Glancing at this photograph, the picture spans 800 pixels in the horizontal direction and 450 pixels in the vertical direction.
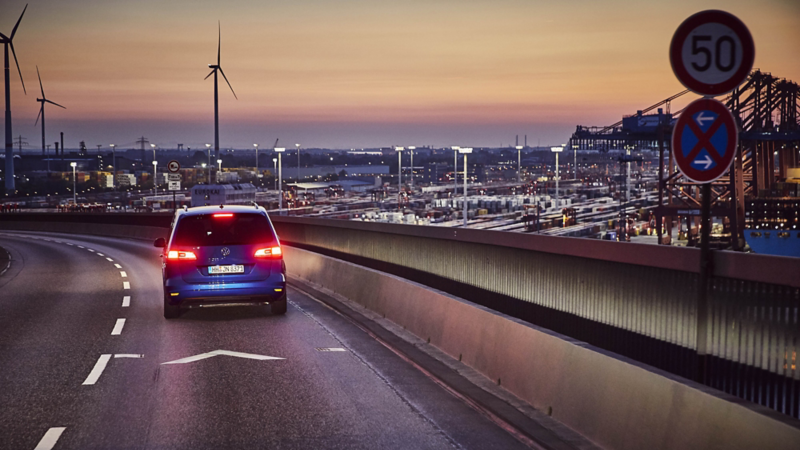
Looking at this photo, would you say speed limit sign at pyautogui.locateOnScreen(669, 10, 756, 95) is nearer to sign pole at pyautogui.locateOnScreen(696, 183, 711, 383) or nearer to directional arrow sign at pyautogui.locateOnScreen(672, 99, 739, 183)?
directional arrow sign at pyautogui.locateOnScreen(672, 99, 739, 183)

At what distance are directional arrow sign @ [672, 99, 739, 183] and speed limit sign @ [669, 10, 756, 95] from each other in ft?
0.56

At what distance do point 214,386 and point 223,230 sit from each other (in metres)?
5.30

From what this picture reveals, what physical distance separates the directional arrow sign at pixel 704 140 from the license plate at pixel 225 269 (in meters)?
8.66

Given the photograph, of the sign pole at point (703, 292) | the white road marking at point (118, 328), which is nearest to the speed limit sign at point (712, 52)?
the sign pole at point (703, 292)

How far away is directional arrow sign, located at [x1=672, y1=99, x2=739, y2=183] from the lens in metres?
6.38

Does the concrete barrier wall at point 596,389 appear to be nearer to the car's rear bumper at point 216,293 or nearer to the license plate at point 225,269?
the car's rear bumper at point 216,293

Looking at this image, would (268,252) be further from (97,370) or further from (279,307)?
(97,370)

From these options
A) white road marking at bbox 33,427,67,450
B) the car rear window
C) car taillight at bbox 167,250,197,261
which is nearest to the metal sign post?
white road marking at bbox 33,427,67,450

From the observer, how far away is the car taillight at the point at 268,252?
14000 mm

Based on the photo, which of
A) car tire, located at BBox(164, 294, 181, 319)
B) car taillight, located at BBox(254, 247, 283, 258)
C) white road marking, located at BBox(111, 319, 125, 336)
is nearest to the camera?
white road marking, located at BBox(111, 319, 125, 336)

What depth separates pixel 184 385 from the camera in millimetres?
9172

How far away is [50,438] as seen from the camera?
6.96 metres

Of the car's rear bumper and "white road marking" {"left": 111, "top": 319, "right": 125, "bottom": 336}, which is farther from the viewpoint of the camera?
the car's rear bumper

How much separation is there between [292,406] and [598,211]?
104m
